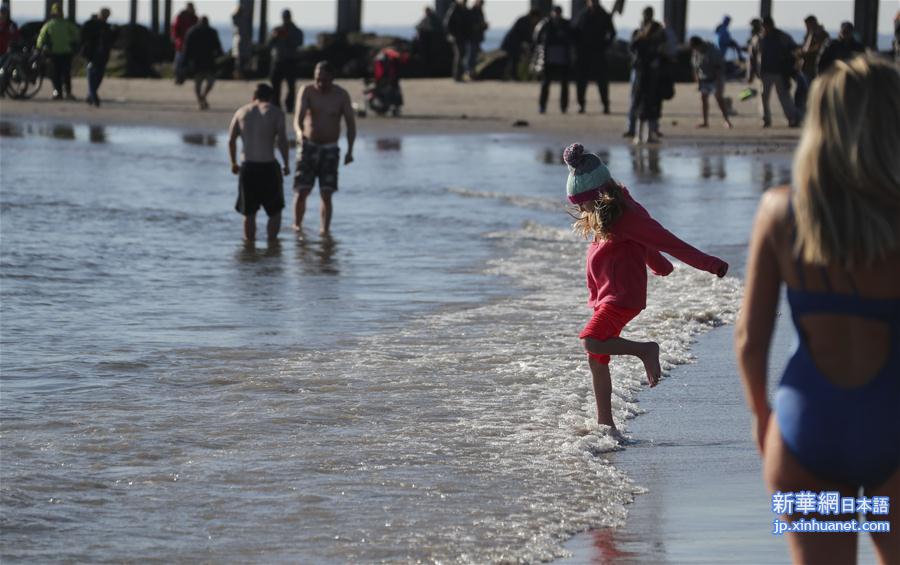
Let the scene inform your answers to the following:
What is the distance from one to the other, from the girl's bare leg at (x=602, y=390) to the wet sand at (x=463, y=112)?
17.0 meters

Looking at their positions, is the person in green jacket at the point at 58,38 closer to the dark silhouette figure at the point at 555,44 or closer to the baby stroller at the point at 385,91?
the baby stroller at the point at 385,91

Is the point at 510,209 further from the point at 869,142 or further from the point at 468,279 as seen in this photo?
the point at 869,142

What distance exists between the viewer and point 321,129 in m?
13.8

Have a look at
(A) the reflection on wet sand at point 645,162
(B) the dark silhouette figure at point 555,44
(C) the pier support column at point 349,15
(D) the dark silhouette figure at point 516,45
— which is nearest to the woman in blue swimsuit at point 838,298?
(A) the reflection on wet sand at point 645,162

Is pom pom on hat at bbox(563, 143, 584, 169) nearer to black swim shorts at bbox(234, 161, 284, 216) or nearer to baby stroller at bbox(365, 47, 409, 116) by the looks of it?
black swim shorts at bbox(234, 161, 284, 216)

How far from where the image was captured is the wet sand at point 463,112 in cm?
2506

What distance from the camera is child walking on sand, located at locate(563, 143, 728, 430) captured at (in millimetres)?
6426

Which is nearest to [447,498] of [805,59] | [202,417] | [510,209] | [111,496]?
[111,496]

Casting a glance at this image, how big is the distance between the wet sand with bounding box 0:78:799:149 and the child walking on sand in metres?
17.0

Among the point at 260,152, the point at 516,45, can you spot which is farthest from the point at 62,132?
the point at 260,152

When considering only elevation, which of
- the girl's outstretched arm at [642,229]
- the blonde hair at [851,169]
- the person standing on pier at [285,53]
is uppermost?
the person standing on pier at [285,53]

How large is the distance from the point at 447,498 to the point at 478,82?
29997mm

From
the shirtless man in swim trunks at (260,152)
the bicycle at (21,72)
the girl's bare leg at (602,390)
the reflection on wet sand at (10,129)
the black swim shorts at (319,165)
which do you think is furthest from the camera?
the bicycle at (21,72)

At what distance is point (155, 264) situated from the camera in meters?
12.9
